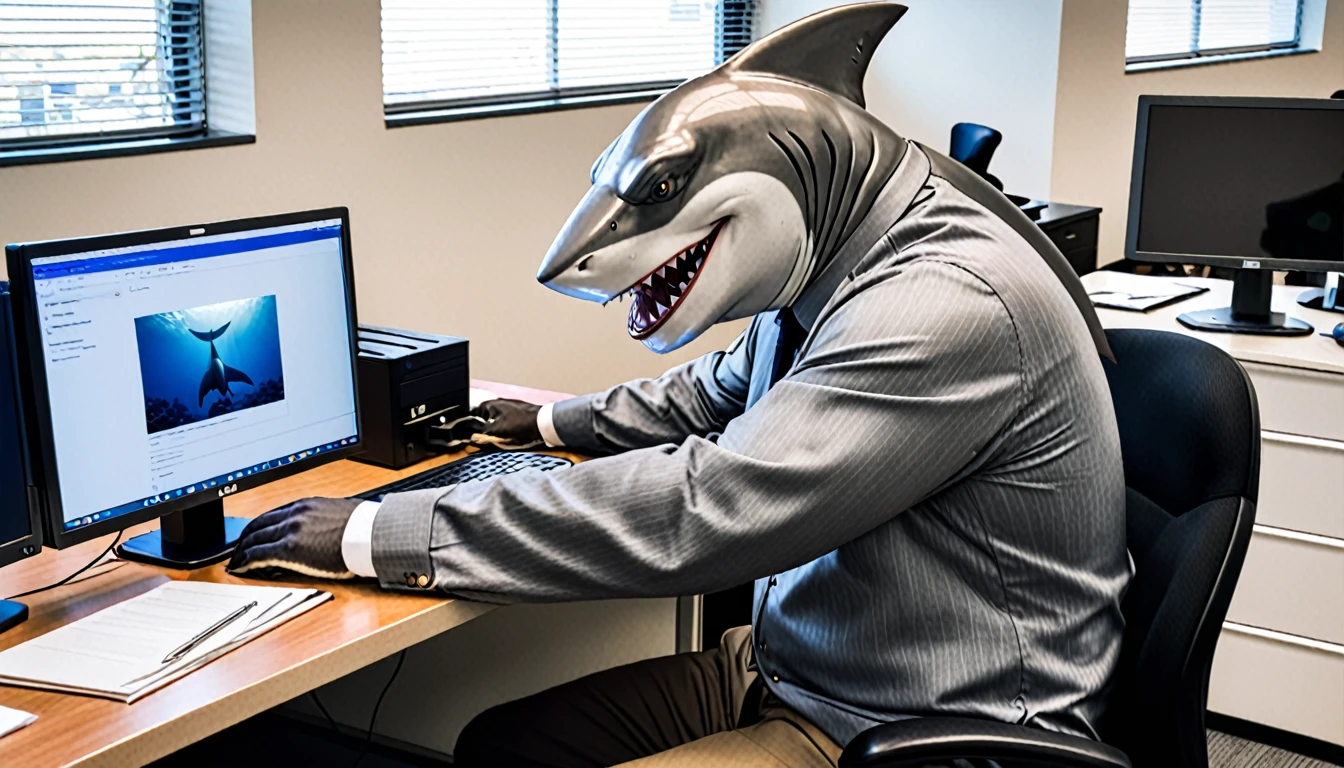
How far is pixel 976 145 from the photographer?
392cm

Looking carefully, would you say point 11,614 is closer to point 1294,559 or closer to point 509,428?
point 509,428

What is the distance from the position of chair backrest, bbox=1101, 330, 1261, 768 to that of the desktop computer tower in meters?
0.95

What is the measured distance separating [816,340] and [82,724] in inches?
32.1

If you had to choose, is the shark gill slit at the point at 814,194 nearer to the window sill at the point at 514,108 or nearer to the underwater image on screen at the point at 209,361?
the underwater image on screen at the point at 209,361

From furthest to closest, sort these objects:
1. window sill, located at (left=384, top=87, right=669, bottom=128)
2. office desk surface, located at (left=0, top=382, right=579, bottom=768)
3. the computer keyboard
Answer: window sill, located at (left=384, top=87, right=669, bottom=128) < the computer keyboard < office desk surface, located at (left=0, top=382, right=579, bottom=768)

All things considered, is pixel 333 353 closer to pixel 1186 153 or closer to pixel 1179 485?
pixel 1179 485

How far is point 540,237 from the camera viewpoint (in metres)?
3.51

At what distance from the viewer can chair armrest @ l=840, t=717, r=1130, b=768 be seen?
128cm

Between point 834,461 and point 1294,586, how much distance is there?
1.59m

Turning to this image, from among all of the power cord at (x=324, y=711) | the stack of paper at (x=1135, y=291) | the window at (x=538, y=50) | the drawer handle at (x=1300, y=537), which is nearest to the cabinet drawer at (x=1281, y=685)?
the drawer handle at (x=1300, y=537)

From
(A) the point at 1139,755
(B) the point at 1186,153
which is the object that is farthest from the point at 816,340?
(B) the point at 1186,153

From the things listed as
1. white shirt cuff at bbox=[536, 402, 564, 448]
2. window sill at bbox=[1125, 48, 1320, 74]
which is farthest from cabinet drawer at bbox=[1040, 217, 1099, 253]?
white shirt cuff at bbox=[536, 402, 564, 448]

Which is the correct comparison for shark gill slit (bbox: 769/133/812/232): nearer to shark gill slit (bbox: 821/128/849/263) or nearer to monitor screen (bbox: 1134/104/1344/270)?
shark gill slit (bbox: 821/128/849/263)

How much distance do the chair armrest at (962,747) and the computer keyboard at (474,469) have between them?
678mm
